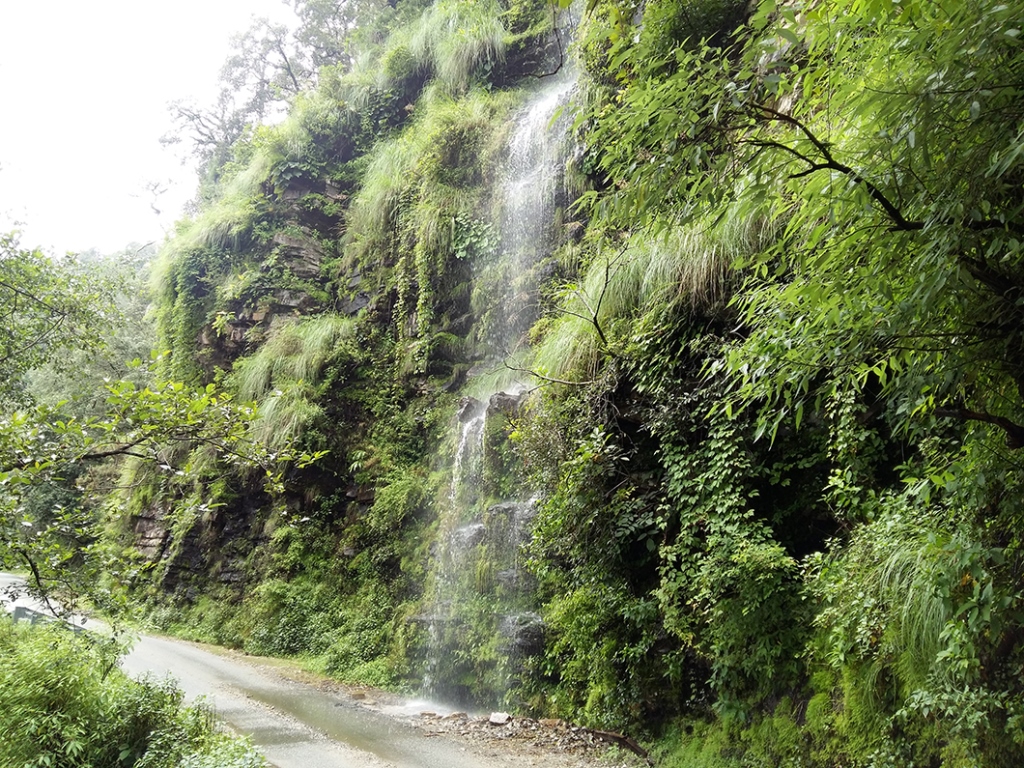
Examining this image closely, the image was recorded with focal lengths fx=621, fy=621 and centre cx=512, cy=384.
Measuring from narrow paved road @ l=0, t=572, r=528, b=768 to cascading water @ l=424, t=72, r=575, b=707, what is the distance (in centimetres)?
119

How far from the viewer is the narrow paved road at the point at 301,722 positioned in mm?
5535

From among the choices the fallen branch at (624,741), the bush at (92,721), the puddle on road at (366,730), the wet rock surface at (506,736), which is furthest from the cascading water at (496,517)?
the bush at (92,721)

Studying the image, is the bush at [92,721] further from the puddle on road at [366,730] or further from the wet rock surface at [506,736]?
the wet rock surface at [506,736]

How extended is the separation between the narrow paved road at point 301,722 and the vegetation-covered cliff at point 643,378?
109 cm

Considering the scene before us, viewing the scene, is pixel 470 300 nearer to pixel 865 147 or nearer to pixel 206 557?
pixel 206 557

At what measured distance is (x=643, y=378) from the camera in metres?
6.23

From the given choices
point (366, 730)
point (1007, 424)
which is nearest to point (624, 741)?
point (366, 730)

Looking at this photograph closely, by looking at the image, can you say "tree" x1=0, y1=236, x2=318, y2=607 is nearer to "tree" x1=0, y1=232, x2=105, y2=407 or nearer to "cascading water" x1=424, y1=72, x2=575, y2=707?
"tree" x1=0, y1=232, x2=105, y2=407

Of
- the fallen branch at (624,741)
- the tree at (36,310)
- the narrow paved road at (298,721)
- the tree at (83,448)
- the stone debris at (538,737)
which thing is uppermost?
the tree at (36,310)

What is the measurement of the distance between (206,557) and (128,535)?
3070mm

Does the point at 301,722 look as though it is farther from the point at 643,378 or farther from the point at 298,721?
the point at 643,378

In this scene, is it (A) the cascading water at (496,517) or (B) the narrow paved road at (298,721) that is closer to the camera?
(B) the narrow paved road at (298,721)

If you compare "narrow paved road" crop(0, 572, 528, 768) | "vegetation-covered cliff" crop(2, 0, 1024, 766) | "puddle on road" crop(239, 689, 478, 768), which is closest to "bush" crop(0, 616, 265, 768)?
"narrow paved road" crop(0, 572, 528, 768)

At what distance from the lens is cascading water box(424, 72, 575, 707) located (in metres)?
7.61
